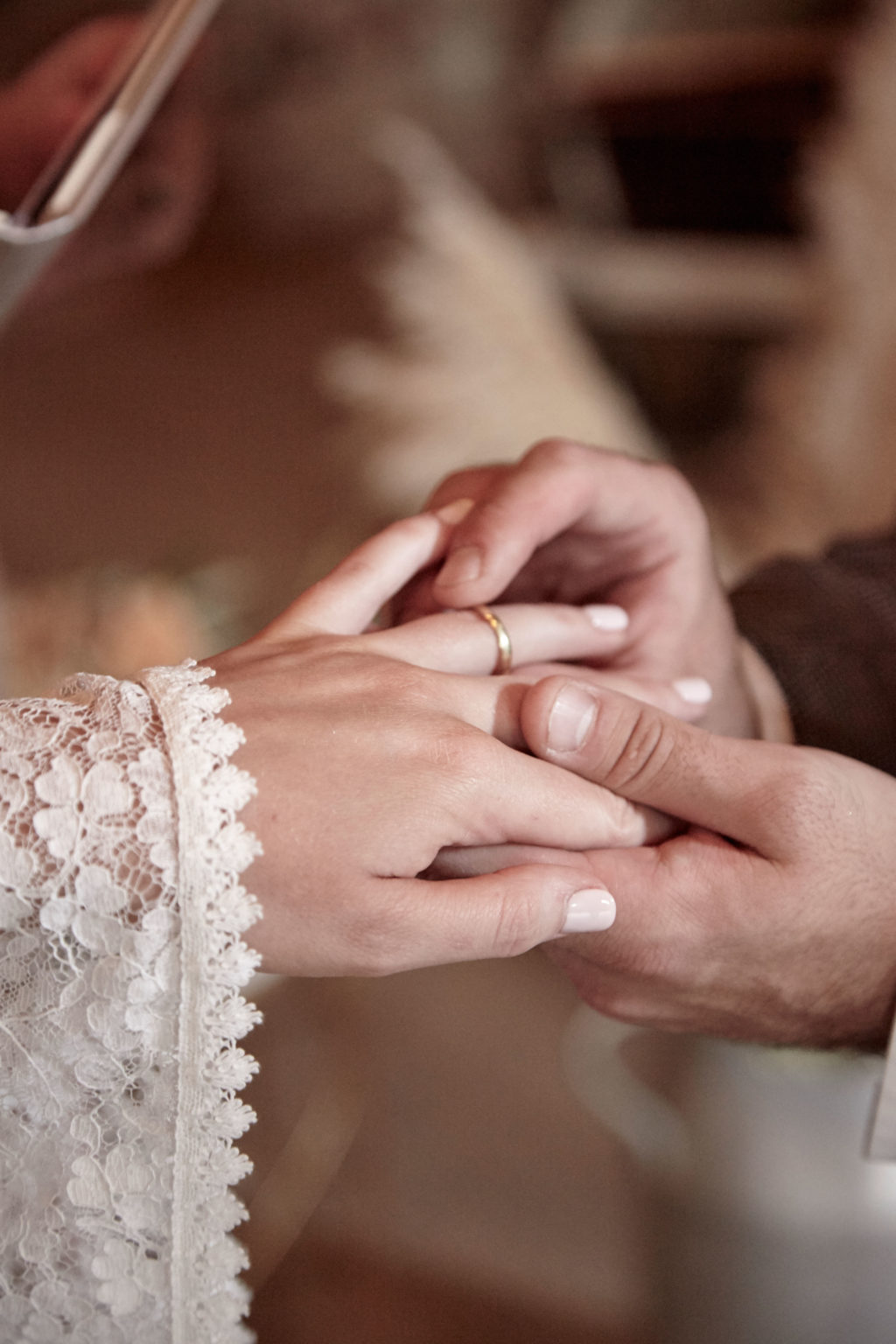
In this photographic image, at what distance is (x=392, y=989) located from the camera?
1449 mm

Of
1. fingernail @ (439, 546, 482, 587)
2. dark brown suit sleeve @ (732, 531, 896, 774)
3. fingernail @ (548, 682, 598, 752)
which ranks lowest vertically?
dark brown suit sleeve @ (732, 531, 896, 774)

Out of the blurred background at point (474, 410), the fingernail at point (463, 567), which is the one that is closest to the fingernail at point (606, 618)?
the fingernail at point (463, 567)

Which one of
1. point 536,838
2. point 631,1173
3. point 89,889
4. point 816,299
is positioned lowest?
point 631,1173

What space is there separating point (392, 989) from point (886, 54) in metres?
1.64

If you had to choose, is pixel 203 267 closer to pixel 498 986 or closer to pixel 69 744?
pixel 498 986

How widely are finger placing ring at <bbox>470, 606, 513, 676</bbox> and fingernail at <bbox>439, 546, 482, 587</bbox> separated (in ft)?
0.10

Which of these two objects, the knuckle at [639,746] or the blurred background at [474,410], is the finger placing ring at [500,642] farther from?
the blurred background at [474,410]

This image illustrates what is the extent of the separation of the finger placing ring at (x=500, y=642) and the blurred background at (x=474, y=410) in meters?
0.43

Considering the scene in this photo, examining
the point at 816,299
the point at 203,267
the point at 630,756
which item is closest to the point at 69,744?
the point at 630,756

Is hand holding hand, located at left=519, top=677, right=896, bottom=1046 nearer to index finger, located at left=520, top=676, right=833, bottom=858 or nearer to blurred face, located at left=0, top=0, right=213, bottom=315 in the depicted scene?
index finger, located at left=520, top=676, right=833, bottom=858

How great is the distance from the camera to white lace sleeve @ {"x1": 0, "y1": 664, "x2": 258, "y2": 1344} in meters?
0.52

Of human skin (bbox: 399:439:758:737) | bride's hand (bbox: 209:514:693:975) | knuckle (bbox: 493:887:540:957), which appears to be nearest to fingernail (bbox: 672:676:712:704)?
human skin (bbox: 399:439:758:737)

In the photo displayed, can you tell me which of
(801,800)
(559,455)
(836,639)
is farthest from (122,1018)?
(836,639)

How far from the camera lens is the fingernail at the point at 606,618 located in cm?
83
